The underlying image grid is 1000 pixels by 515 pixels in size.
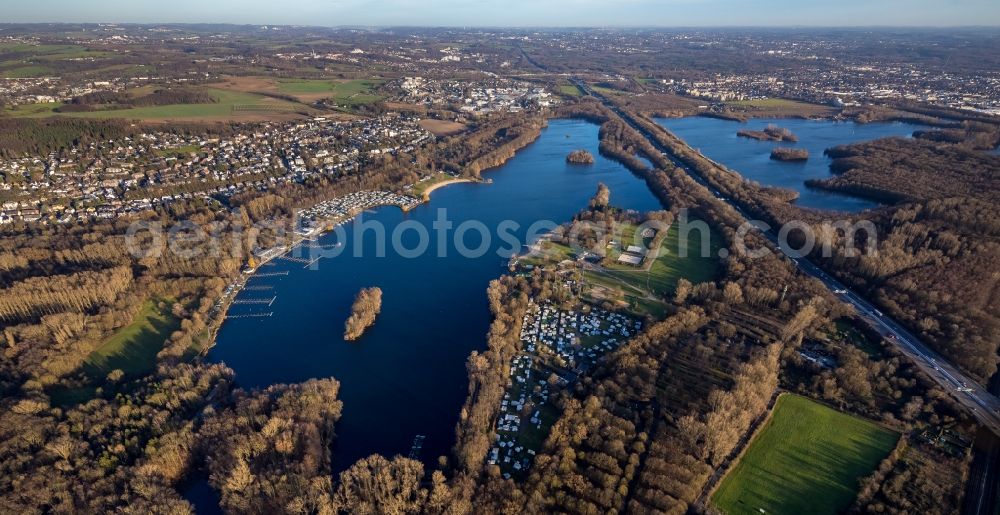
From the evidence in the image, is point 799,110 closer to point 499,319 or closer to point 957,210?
point 957,210

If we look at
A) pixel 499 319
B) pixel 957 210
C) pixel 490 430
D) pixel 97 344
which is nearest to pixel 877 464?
pixel 490 430

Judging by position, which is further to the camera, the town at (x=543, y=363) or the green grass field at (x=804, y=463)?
the town at (x=543, y=363)

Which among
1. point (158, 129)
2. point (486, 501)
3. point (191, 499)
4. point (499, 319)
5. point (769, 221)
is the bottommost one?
point (191, 499)

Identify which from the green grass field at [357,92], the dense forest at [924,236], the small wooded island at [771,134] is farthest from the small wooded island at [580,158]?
the green grass field at [357,92]

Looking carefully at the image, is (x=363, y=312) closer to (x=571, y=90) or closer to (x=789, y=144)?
(x=789, y=144)

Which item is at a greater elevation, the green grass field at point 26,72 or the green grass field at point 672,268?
the green grass field at point 26,72

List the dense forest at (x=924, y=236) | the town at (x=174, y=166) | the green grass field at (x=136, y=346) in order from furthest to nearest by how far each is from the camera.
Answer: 1. the town at (x=174, y=166)
2. the dense forest at (x=924, y=236)
3. the green grass field at (x=136, y=346)

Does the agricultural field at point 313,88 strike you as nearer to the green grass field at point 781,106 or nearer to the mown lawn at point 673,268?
the mown lawn at point 673,268
